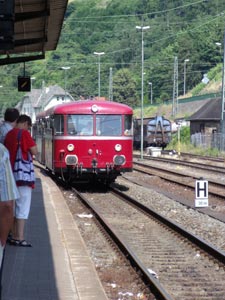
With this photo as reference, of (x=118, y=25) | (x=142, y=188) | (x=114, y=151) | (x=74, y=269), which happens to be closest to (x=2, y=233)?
(x=74, y=269)

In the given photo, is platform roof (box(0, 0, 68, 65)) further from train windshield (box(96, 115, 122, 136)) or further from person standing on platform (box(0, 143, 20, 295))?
person standing on platform (box(0, 143, 20, 295))

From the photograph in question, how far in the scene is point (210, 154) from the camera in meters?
50.0

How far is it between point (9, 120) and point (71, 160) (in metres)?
11.0

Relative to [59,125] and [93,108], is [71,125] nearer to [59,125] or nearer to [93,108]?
[59,125]

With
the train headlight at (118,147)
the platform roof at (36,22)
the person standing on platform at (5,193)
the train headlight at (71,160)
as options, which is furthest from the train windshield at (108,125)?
the person standing on platform at (5,193)

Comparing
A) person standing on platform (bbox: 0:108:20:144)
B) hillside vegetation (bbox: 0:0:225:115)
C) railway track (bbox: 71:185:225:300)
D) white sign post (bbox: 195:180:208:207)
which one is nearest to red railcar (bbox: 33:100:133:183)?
white sign post (bbox: 195:180:208:207)

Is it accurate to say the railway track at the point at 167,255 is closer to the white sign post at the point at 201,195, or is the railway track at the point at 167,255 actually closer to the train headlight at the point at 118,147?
the white sign post at the point at 201,195

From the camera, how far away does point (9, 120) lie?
29.4 feet

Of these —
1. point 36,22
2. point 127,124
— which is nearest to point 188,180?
point 127,124

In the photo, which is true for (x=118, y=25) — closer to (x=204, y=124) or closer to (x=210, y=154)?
(x=204, y=124)

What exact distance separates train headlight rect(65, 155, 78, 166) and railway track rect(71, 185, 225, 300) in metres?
4.29

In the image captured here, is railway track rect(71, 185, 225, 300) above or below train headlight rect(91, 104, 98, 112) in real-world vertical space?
below

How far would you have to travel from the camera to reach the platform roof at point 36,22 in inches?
466

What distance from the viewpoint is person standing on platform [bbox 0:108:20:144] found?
893 centimetres
